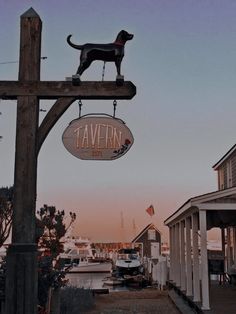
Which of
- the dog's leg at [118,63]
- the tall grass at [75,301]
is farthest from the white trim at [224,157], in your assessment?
the dog's leg at [118,63]

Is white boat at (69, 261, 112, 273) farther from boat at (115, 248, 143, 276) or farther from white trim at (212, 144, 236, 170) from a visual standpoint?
white trim at (212, 144, 236, 170)

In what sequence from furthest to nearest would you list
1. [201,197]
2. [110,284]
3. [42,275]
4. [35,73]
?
[110,284] < [201,197] < [42,275] < [35,73]

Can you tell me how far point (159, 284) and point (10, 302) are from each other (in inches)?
715

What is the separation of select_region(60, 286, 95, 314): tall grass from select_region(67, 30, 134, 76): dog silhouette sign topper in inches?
282

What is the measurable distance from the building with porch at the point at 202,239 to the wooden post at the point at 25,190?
8.02 metres

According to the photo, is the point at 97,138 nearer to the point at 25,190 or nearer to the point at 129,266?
the point at 25,190

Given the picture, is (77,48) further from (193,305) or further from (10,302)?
(193,305)

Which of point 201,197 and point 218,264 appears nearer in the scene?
point 201,197

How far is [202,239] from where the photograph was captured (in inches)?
521

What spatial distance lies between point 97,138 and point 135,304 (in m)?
12.1

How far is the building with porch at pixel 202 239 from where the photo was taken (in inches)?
525

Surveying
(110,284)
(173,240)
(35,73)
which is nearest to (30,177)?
(35,73)

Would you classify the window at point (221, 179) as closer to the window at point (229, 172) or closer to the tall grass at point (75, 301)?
the window at point (229, 172)

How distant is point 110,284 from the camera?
27.3 m
